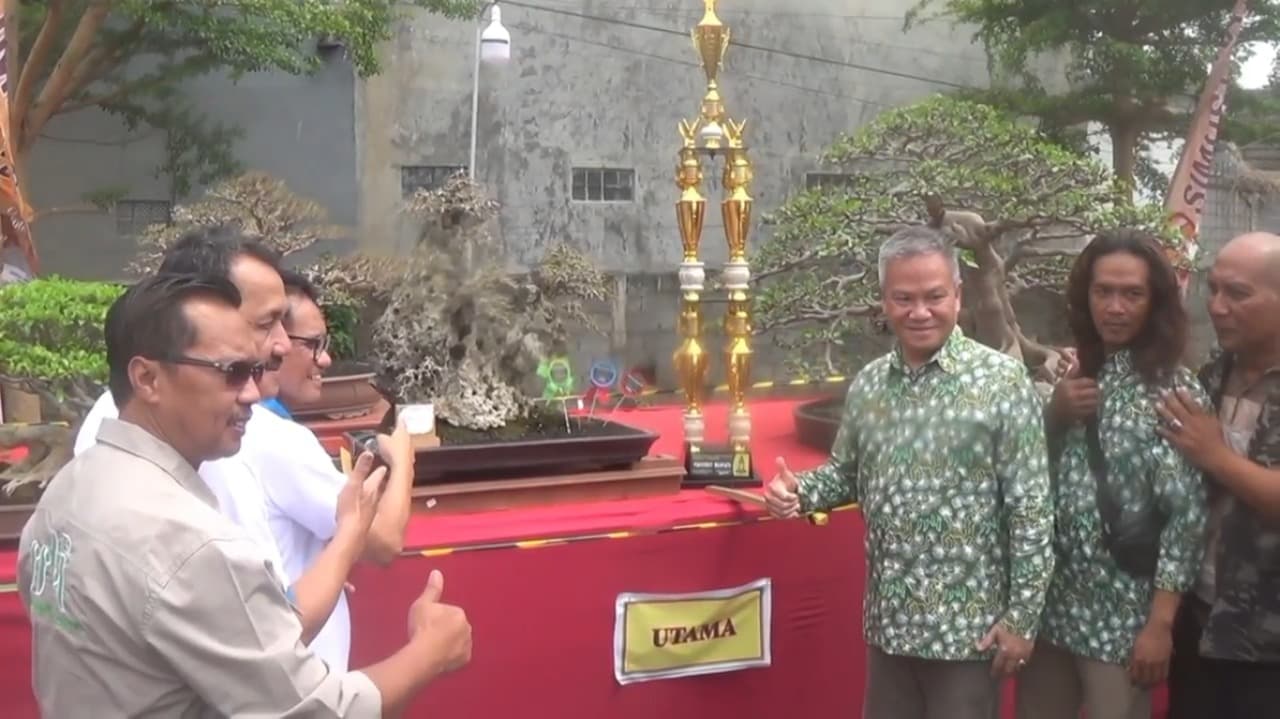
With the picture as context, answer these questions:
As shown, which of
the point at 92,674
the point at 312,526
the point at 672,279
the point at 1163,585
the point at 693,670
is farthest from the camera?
the point at 672,279

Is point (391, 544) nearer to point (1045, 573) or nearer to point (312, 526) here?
point (312, 526)

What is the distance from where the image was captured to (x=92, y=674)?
88 cm

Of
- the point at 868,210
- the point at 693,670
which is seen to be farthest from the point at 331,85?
the point at 693,670

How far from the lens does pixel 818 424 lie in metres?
2.75

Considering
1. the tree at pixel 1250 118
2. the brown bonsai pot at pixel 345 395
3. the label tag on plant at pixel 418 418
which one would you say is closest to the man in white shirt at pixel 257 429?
the label tag on plant at pixel 418 418

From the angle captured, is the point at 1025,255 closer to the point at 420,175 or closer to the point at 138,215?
the point at 420,175

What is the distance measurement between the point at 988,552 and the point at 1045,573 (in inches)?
3.1

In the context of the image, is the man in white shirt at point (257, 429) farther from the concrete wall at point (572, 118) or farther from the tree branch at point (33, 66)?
the concrete wall at point (572, 118)

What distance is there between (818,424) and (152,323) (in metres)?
1.97

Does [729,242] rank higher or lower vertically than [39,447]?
higher

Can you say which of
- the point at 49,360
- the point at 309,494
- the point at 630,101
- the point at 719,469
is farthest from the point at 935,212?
the point at 630,101

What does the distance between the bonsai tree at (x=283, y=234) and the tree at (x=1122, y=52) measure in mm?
6077

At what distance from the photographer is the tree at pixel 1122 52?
321 inches

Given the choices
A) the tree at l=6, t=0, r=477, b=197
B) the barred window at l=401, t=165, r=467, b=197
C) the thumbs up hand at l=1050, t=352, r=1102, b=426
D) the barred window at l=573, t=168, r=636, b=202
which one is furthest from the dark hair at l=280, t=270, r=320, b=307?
the barred window at l=573, t=168, r=636, b=202
